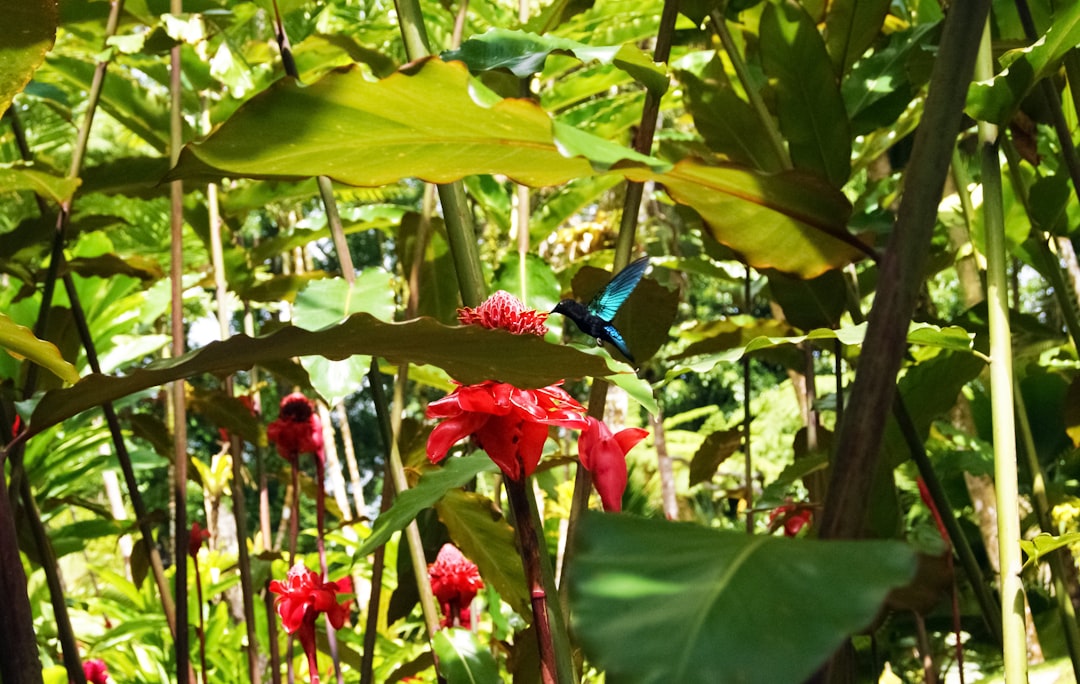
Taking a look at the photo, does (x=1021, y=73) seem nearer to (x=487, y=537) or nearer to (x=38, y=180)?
(x=487, y=537)

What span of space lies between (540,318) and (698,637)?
1.10 ft

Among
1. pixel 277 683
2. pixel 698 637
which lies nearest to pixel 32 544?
pixel 277 683

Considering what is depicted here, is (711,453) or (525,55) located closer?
(525,55)

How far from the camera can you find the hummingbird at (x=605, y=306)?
2.05 feet

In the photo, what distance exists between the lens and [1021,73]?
663 millimetres

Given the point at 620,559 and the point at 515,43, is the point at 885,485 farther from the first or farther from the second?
the point at 620,559

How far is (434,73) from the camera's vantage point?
402 millimetres

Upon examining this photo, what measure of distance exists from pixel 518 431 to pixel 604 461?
44mm

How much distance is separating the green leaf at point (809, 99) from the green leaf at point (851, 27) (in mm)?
123

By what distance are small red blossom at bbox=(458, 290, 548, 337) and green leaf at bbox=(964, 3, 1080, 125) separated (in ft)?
1.12

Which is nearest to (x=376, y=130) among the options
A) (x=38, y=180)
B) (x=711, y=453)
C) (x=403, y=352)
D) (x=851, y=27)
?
(x=403, y=352)

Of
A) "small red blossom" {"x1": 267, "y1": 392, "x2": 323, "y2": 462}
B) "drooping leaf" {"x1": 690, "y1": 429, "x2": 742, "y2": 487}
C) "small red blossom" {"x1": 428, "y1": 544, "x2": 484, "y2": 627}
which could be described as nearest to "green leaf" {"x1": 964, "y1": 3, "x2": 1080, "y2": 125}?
"small red blossom" {"x1": 428, "y1": 544, "x2": 484, "y2": 627}

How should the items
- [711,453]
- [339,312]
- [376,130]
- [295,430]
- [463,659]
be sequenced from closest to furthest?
[376,130] → [463,659] → [339,312] → [295,430] → [711,453]

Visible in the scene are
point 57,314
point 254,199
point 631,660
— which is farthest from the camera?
point 254,199
